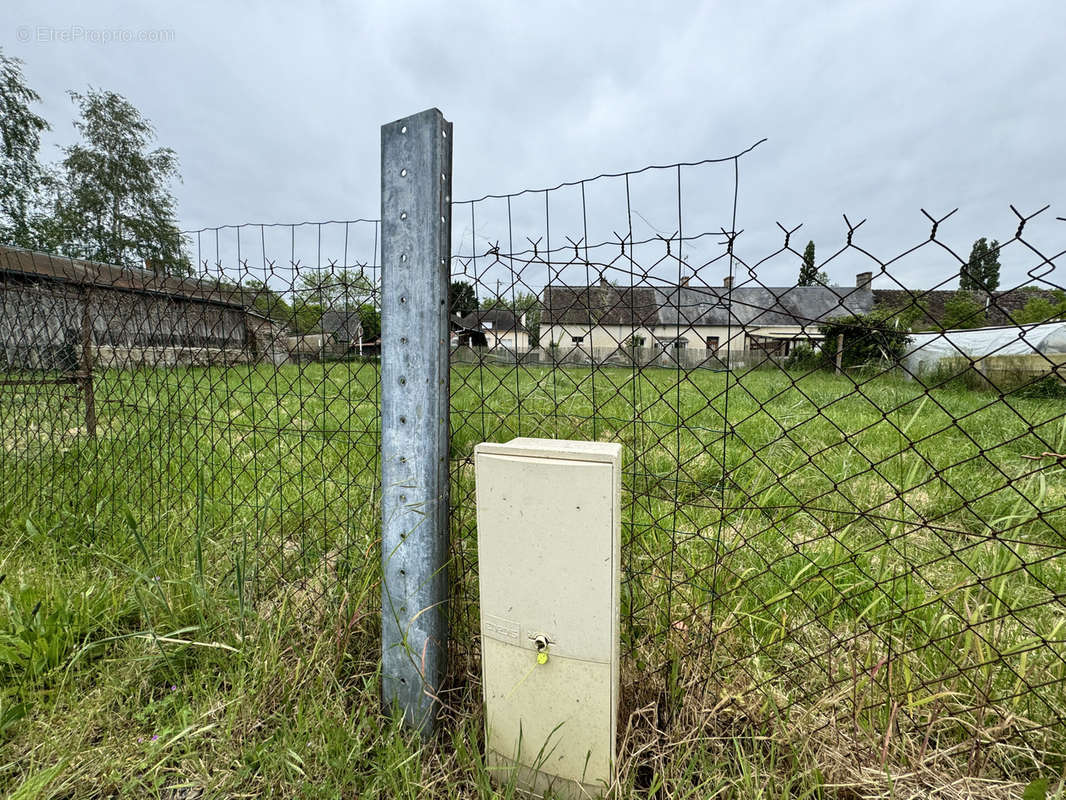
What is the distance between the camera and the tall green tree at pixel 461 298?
1.43 m

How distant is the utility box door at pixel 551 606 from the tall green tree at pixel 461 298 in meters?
0.49

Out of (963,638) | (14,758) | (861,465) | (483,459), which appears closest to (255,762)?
(14,758)

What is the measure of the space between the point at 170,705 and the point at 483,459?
135 centimetres

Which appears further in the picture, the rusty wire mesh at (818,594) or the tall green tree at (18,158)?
the tall green tree at (18,158)

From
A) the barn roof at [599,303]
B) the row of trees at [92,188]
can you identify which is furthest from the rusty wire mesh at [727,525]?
the row of trees at [92,188]

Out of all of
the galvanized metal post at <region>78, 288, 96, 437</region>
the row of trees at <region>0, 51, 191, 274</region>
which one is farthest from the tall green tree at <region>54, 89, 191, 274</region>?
the galvanized metal post at <region>78, 288, 96, 437</region>

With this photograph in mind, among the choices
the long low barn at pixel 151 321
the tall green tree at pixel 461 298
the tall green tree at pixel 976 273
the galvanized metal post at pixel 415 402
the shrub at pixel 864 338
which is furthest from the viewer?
the long low barn at pixel 151 321

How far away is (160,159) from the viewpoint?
71.9ft

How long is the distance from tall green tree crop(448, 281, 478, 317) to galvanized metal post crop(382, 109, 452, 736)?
3.1 inches

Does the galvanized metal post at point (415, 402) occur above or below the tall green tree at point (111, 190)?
below

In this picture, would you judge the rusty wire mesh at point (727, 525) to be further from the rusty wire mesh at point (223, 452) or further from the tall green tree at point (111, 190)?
the tall green tree at point (111, 190)

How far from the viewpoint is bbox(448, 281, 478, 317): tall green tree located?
1.43 metres

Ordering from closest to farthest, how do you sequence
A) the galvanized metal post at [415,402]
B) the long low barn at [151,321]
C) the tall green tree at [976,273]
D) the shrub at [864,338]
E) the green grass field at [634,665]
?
the tall green tree at [976,273] → the shrub at [864,338] → the green grass field at [634,665] → the galvanized metal post at [415,402] → the long low barn at [151,321]

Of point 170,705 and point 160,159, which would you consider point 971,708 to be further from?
point 160,159
